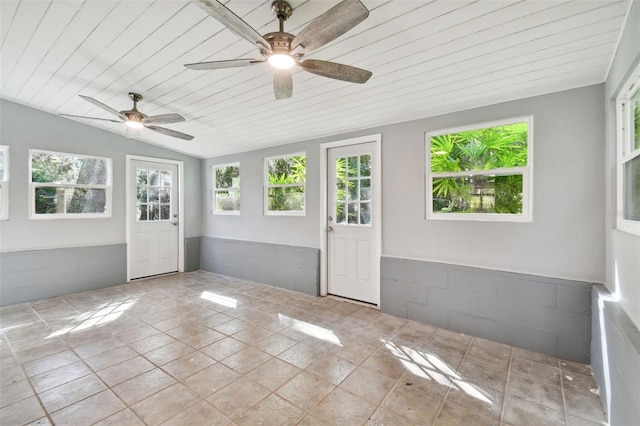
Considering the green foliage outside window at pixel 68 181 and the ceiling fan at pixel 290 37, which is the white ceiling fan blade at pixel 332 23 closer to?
the ceiling fan at pixel 290 37

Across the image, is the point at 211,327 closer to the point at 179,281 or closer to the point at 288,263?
the point at 288,263

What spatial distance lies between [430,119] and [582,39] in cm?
139

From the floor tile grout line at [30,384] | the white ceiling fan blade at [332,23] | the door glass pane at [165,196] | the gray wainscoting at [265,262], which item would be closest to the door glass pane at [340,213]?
the gray wainscoting at [265,262]

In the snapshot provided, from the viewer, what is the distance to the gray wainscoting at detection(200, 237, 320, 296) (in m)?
4.19

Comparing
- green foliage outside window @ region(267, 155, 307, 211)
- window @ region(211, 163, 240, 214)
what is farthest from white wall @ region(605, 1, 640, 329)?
window @ region(211, 163, 240, 214)

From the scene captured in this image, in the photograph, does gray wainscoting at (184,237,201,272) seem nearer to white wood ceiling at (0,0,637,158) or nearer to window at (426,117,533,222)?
white wood ceiling at (0,0,637,158)

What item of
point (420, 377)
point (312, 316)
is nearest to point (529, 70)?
point (420, 377)

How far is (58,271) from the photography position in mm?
4137

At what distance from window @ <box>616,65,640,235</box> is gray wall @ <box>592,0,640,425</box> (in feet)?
0.20

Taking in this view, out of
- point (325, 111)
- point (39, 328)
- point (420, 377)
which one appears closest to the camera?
point (420, 377)

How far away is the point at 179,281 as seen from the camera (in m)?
4.94

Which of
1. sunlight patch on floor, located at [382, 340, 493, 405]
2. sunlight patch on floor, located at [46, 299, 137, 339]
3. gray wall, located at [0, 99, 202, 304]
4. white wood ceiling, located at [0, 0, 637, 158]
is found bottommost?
sunlight patch on floor, located at [382, 340, 493, 405]

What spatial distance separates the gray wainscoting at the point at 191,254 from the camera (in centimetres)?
562

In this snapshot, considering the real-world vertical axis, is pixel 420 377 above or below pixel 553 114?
below
